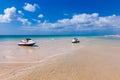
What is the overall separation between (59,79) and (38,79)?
98 cm

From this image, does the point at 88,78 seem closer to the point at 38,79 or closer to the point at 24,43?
the point at 38,79

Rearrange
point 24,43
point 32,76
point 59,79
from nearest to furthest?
point 59,79
point 32,76
point 24,43

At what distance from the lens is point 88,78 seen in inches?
309

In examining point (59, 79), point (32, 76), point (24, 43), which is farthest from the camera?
point (24, 43)

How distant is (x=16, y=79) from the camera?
765cm

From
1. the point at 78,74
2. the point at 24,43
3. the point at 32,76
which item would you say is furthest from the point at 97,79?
the point at 24,43

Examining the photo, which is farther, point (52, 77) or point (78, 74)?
point (78, 74)

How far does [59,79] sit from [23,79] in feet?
5.55

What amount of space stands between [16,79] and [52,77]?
67.1 inches

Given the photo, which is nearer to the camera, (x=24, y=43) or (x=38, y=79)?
(x=38, y=79)

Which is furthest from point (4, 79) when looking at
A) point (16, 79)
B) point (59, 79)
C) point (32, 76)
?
point (59, 79)

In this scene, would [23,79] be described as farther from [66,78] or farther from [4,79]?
[66,78]

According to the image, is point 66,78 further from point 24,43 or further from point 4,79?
point 24,43

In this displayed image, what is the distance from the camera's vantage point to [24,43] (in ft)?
101
